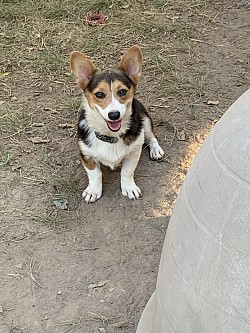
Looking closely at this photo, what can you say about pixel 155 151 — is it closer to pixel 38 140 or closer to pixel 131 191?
pixel 131 191

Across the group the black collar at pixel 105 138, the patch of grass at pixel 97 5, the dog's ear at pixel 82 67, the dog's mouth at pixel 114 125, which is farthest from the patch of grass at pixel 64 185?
the patch of grass at pixel 97 5

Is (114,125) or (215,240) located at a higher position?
(215,240)

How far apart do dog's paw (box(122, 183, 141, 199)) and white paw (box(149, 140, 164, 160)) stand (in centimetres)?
38

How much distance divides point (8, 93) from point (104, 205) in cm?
163

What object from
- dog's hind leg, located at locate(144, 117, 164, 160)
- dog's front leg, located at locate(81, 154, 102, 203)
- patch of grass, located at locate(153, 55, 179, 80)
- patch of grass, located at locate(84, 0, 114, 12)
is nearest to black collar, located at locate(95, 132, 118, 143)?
dog's front leg, located at locate(81, 154, 102, 203)

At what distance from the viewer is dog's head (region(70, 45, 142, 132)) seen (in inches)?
137

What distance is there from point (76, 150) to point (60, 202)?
22.2 inches

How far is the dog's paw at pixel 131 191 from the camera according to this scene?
150 inches

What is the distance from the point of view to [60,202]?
3785mm

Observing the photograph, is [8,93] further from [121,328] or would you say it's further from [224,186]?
[224,186]

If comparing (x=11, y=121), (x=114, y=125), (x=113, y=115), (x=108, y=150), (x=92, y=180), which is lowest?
(x=11, y=121)

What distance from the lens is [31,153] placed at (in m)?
4.23

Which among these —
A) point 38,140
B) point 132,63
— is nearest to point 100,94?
point 132,63

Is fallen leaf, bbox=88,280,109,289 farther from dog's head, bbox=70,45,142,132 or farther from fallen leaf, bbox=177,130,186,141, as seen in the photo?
fallen leaf, bbox=177,130,186,141
